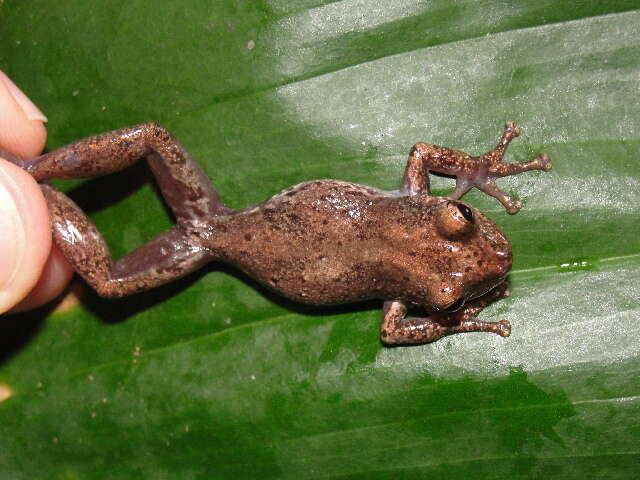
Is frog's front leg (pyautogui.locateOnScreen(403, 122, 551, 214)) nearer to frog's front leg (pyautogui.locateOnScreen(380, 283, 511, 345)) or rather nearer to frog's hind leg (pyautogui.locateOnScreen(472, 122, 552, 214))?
frog's hind leg (pyautogui.locateOnScreen(472, 122, 552, 214))

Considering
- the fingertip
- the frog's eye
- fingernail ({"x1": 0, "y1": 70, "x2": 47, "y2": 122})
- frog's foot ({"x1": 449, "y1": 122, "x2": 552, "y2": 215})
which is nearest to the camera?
the frog's eye

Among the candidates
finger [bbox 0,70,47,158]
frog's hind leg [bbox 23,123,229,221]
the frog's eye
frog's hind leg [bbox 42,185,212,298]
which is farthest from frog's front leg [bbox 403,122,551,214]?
finger [bbox 0,70,47,158]

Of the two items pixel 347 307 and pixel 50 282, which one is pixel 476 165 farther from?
pixel 50 282

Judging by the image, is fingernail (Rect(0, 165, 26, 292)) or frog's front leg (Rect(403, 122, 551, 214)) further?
frog's front leg (Rect(403, 122, 551, 214))

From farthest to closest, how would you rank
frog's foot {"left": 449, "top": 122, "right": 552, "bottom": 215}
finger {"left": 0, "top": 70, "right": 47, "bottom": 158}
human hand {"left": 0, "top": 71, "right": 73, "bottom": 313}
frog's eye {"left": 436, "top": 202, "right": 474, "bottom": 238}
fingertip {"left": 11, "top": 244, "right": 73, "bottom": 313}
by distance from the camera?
1. fingertip {"left": 11, "top": 244, "right": 73, "bottom": 313}
2. finger {"left": 0, "top": 70, "right": 47, "bottom": 158}
3. frog's foot {"left": 449, "top": 122, "right": 552, "bottom": 215}
4. human hand {"left": 0, "top": 71, "right": 73, "bottom": 313}
5. frog's eye {"left": 436, "top": 202, "right": 474, "bottom": 238}

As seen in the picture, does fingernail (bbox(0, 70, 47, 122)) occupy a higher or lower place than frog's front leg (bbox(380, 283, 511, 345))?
higher

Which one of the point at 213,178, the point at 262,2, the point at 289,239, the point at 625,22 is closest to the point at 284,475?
the point at 289,239

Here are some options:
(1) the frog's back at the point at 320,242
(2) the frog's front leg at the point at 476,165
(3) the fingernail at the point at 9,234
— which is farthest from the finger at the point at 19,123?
(2) the frog's front leg at the point at 476,165

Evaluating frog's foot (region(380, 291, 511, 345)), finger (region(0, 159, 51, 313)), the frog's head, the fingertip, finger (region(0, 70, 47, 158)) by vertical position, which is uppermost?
finger (region(0, 70, 47, 158))

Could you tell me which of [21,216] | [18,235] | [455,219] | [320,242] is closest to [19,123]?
[21,216]
